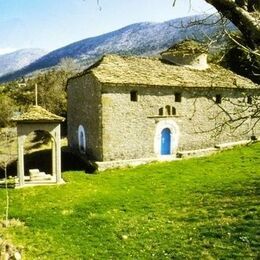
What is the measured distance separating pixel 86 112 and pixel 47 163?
4.79m

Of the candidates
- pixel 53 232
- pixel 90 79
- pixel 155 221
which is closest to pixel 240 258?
pixel 155 221

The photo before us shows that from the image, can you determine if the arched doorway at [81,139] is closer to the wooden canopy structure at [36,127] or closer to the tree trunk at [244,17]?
the wooden canopy structure at [36,127]

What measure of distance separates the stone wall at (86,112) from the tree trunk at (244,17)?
23.5 m

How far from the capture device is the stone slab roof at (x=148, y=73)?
92.1 feet

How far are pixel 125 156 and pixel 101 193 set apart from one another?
719cm

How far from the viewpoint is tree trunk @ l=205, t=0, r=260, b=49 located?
3.86m

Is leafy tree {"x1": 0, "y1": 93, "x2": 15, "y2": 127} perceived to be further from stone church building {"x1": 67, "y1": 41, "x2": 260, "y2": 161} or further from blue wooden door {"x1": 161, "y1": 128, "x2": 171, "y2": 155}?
blue wooden door {"x1": 161, "y1": 128, "x2": 171, "y2": 155}

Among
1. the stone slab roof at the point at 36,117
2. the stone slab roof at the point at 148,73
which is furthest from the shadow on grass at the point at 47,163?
the stone slab roof at the point at 148,73

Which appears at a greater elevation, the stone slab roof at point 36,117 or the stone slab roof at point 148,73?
the stone slab roof at point 148,73

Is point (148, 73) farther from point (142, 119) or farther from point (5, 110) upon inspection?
point (5, 110)

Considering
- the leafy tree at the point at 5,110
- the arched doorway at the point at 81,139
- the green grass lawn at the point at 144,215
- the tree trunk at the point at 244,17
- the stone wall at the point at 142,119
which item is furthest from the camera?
the leafy tree at the point at 5,110

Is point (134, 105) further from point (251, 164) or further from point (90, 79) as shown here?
point (251, 164)

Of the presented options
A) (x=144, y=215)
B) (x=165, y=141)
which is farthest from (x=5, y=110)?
(x=144, y=215)

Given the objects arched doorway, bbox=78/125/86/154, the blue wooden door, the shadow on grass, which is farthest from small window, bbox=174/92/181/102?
the shadow on grass
